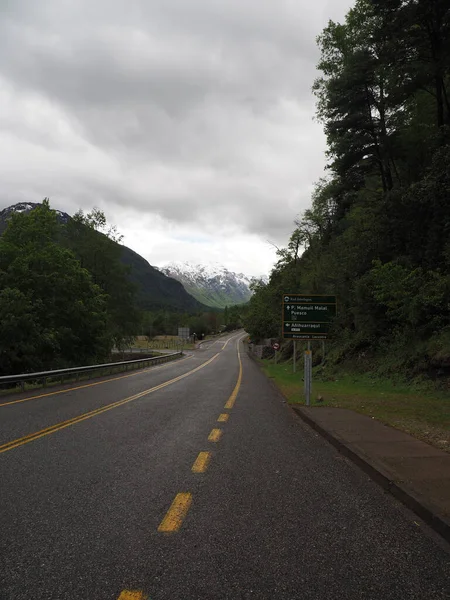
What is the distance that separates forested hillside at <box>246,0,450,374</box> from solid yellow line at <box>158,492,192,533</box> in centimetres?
1204

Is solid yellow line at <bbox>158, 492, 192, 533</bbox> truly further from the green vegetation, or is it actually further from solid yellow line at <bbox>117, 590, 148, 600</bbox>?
the green vegetation

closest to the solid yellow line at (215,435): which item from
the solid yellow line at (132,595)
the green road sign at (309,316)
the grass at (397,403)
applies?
the grass at (397,403)

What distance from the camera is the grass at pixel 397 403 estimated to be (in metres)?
8.17

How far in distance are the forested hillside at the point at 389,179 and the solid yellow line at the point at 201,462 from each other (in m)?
10.6

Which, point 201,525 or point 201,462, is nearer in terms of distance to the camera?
point 201,525

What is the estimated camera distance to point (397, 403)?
11.7 m

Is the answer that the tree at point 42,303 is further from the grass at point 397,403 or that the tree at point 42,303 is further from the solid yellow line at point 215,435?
the solid yellow line at point 215,435

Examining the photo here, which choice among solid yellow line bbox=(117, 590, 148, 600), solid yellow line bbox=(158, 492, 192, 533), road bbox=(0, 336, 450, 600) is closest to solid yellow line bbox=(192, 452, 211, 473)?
road bbox=(0, 336, 450, 600)

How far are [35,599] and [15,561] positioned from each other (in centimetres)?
62

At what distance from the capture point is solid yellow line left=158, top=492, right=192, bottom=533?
12.6ft

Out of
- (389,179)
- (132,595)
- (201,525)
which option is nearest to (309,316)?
(201,525)

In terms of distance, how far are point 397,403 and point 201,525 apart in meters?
9.44

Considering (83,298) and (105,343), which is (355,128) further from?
(105,343)

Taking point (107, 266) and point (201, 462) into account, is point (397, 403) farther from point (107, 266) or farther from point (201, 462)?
point (107, 266)
